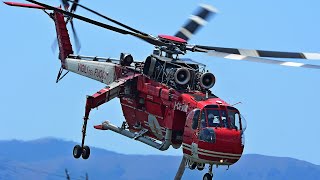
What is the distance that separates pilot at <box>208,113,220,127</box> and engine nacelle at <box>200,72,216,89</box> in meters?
2.03

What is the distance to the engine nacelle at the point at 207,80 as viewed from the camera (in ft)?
140

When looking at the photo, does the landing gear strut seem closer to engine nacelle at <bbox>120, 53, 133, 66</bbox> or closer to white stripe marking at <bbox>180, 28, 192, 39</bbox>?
engine nacelle at <bbox>120, 53, 133, 66</bbox>

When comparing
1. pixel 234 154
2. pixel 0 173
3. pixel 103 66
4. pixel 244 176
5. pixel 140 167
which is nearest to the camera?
pixel 234 154

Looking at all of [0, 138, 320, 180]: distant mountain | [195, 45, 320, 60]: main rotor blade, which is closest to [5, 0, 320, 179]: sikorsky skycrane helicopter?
[195, 45, 320, 60]: main rotor blade

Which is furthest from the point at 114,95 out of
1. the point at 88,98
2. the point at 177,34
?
the point at 177,34

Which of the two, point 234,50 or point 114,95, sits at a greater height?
point 234,50

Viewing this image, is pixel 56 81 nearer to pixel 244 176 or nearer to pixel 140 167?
pixel 140 167

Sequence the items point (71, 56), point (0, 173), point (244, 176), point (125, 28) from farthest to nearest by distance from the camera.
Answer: point (244, 176), point (0, 173), point (71, 56), point (125, 28)

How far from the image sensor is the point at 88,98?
45344 millimetres

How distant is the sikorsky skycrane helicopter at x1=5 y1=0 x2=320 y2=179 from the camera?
134ft

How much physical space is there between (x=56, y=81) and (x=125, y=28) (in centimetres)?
832

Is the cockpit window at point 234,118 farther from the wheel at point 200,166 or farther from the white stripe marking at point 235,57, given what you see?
the wheel at point 200,166

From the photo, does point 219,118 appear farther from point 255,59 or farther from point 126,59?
point 126,59

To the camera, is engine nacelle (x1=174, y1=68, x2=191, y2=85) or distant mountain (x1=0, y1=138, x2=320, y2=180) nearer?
engine nacelle (x1=174, y1=68, x2=191, y2=85)
